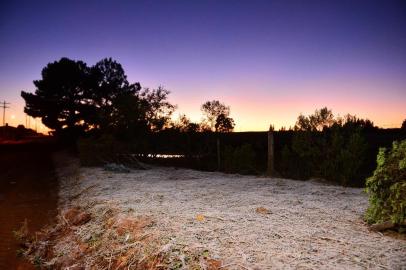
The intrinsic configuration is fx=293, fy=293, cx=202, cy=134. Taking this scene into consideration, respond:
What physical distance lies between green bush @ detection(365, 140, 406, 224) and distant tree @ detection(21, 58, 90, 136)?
38.4 m

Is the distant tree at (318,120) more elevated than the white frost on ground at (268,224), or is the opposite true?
the distant tree at (318,120)

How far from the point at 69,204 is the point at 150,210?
4.13 m

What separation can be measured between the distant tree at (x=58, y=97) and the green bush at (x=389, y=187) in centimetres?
3841

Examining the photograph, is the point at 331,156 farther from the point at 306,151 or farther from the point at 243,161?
the point at 243,161

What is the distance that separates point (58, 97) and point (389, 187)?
39589mm

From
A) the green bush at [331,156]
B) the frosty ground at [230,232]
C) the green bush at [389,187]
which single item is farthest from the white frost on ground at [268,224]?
the green bush at [331,156]

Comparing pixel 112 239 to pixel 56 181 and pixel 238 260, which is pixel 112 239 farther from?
pixel 56 181

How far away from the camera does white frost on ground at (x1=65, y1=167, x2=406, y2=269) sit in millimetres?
3826

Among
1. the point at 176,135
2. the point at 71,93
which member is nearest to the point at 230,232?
Result: the point at 176,135

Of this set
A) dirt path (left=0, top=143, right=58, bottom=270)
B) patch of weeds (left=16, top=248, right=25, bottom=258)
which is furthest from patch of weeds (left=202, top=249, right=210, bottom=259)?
patch of weeds (left=16, top=248, right=25, bottom=258)

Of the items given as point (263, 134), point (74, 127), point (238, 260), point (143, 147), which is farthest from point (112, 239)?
point (74, 127)

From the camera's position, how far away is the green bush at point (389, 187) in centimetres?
467

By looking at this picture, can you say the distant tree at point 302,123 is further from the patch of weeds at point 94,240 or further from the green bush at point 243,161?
the patch of weeds at point 94,240

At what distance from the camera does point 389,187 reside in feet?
16.3
